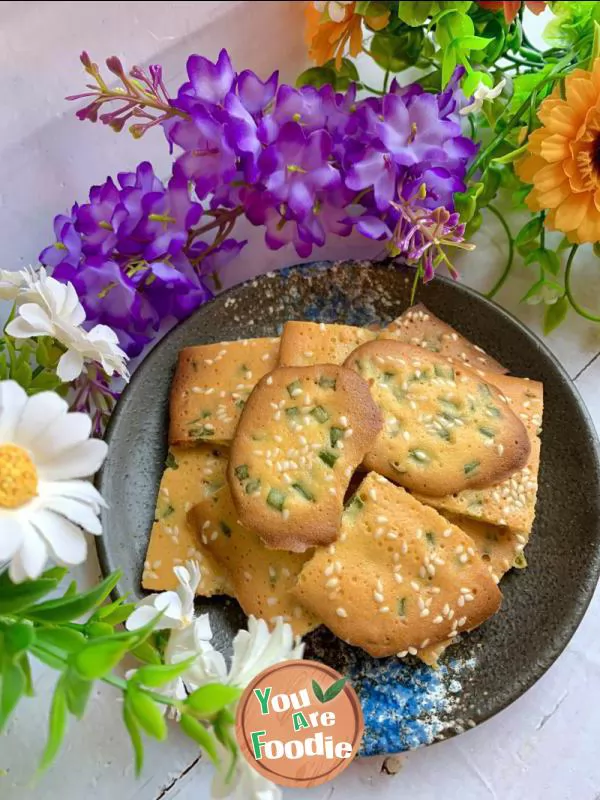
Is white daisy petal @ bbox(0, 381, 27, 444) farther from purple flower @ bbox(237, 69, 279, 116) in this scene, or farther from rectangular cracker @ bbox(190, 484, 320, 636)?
purple flower @ bbox(237, 69, 279, 116)

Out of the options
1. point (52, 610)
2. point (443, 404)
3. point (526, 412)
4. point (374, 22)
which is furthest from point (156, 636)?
point (374, 22)

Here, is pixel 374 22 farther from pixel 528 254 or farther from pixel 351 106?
pixel 528 254

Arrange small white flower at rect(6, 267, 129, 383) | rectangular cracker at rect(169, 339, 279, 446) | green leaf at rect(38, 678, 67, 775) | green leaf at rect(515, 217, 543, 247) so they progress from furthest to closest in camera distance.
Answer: green leaf at rect(515, 217, 543, 247) → rectangular cracker at rect(169, 339, 279, 446) → small white flower at rect(6, 267, 129, 383) → green leaf at rect(38, 678, 67, 775)

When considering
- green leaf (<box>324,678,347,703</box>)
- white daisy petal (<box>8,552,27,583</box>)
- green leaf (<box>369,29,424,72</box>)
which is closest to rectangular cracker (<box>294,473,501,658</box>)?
green leaf (<box>324,678,347,703</box>)

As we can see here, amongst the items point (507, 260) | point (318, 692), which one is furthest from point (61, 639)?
point (507, 260)

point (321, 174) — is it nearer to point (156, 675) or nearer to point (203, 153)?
point (203, 153)

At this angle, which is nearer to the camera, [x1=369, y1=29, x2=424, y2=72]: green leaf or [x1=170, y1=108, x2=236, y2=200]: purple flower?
[x1=170, y1=108, x2=236, y2=200]: purple flower
